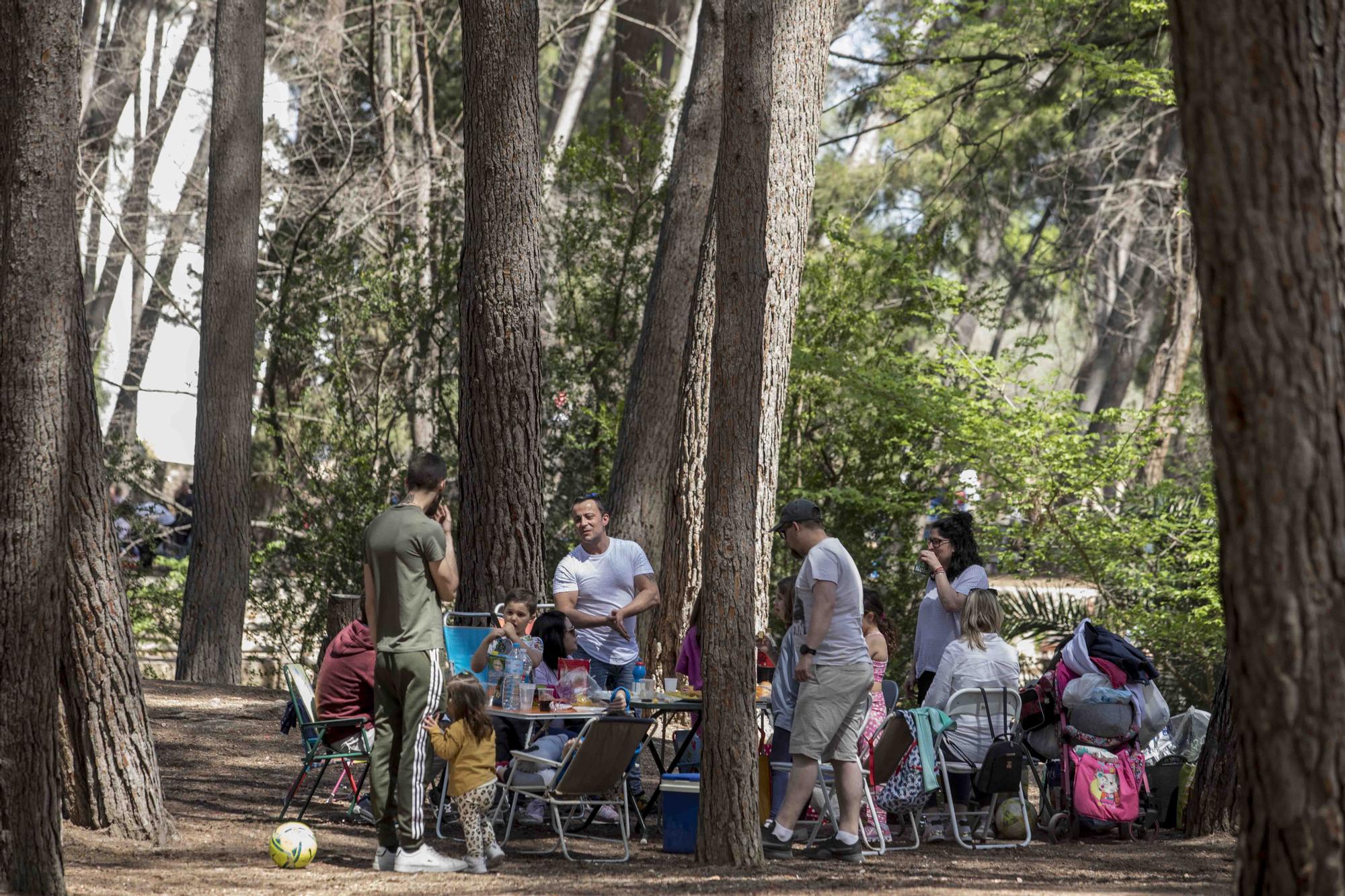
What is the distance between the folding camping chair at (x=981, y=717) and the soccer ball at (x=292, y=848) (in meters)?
3.10

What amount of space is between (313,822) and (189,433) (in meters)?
16.7

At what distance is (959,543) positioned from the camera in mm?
→ 7992

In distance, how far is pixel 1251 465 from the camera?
9.52 feet

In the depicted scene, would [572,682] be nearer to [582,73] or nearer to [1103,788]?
[1103,788]

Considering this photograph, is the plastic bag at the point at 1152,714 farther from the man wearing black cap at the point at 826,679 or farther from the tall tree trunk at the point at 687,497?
the tall tree trunk at the point at 687,497

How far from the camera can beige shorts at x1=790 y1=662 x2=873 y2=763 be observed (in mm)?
6391

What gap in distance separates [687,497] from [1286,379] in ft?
24.7

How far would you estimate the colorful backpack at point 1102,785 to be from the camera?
741 centimetres

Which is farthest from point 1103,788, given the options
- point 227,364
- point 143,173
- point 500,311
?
point 143,173

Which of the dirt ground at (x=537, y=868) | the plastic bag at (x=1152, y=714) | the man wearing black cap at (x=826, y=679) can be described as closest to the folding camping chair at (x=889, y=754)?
the dirt ground at (x=537, y=868)

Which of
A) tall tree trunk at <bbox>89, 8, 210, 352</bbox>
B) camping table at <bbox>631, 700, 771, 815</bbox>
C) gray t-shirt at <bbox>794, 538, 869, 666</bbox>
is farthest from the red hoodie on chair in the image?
tall tree trunk at <bbox>89, 8, 210, 352</bbox>

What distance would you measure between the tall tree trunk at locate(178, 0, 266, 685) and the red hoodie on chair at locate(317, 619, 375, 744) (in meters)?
6.14

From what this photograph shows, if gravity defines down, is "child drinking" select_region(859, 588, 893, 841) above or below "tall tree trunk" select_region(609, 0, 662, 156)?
below

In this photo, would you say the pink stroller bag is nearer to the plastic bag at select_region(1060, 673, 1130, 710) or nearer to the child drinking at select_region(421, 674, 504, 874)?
the plastic bag at select_region(1060, 673, 1130, 710)
